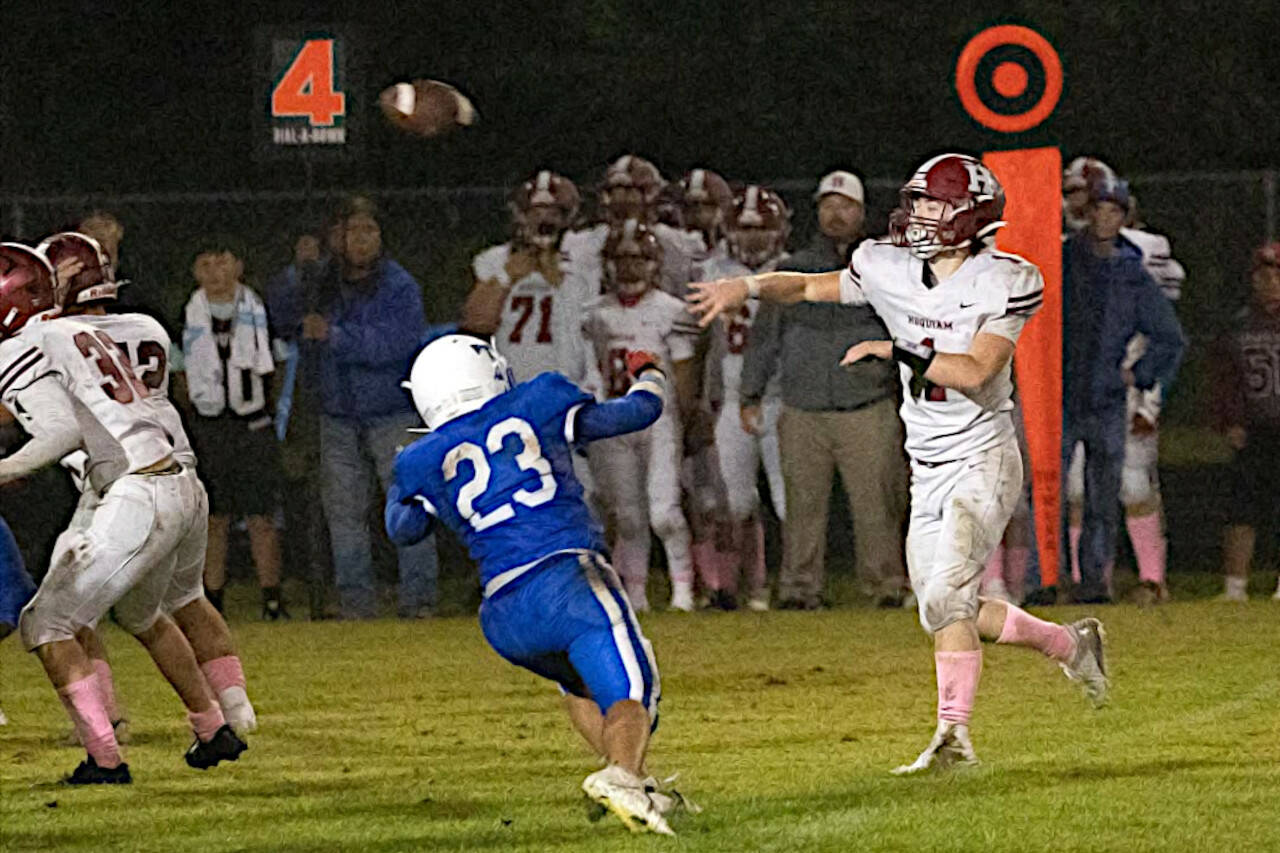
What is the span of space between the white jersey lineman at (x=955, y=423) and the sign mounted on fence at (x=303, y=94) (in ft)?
21.0

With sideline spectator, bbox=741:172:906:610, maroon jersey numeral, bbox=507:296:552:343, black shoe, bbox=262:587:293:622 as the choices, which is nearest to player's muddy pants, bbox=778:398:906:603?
sideline spectator, bbox=741:172:906:610

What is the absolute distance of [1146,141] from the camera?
883 inches

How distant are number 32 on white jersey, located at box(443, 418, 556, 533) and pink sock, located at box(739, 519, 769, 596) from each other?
6990 millimetres

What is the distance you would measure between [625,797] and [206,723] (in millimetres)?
2480

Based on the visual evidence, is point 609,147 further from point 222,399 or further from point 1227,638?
point 1227,638

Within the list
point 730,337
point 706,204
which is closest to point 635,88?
point 706,204

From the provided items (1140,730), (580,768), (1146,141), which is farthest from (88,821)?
(1146,141)

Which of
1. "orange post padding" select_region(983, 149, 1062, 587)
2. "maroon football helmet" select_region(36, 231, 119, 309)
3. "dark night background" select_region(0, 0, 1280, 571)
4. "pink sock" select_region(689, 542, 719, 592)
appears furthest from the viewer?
"dark night background" select_region(0, 0, 1280, 571)

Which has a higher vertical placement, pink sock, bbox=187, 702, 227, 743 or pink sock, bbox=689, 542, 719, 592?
pink sock, bbox=187, 702, 227, 743

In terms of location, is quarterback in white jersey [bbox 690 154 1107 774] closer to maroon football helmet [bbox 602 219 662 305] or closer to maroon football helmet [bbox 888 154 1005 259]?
maroon football helmet [bbox 888 154 1005 259]

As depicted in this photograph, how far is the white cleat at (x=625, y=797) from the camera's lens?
748 cm

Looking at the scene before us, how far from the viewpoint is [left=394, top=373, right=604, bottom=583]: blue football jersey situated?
795 centimetres

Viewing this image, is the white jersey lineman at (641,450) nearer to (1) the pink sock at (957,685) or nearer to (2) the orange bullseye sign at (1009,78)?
(2) the orange bullseye sign at (1009,78)

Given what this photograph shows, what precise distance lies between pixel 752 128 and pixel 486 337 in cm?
782
